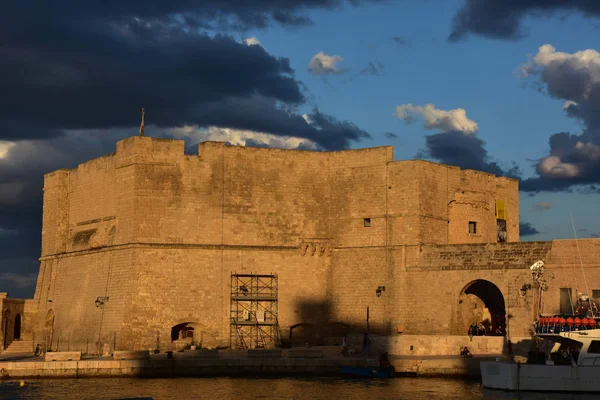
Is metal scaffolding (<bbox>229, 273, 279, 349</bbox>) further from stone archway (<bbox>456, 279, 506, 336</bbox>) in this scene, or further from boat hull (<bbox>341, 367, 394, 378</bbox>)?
stone archway (<bbox>456, 279, 506, 336</bbox>)

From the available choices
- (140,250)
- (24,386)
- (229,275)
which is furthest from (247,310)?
(24,386)

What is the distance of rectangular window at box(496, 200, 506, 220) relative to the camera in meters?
46.2

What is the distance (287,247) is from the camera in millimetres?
43375

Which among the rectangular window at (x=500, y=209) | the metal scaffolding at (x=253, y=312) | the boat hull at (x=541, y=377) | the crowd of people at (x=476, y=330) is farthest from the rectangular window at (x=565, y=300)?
the metal scaffolding at (x=253, y=312)

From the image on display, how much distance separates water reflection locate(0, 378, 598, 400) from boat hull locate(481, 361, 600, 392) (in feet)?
0.75

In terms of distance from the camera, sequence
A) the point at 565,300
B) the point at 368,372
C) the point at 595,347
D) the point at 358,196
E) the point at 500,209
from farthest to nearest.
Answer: the point at 500,209
the point at 358,196
the point at 565,300
the point at 368,372
the point at 595,347

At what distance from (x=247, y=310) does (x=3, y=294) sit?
1205 centimetres

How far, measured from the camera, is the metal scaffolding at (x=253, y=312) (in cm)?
4181

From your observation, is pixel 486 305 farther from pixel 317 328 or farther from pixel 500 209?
pixel 317 328

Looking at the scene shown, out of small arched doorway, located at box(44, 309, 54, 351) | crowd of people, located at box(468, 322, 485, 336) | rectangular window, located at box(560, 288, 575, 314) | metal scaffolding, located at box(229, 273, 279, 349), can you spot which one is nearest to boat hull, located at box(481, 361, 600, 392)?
rectangular window, located at box(560, 288, 575, 314)

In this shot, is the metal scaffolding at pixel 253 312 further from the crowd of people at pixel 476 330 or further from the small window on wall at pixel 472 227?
the small window on wall at pixel 472 227

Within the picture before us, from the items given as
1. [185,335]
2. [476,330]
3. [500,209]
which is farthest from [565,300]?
[185,335]

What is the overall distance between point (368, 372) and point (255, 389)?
177 inches

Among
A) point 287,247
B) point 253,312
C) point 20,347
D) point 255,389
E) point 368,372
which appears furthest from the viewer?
point 20,347
